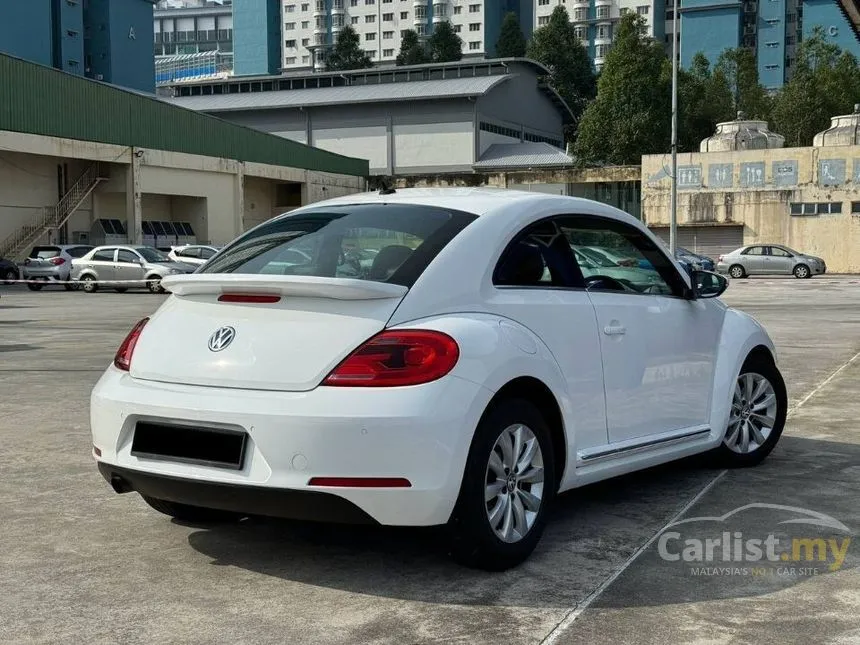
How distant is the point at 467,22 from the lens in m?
122

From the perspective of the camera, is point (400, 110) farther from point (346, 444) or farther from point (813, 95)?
point (346, 444)

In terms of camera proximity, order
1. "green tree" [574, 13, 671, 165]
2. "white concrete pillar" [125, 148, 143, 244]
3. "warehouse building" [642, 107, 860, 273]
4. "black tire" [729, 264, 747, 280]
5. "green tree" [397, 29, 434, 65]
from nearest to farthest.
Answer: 1. "black tire" [729, 264, 747, 280]
2. "white concrete pillar" [125, 148, 143, 244]
3. "warehouse building" [642, 107, 860, 273]
4. "green tree" [574, 13, 671, 165]
5. "green tree" [397, 29, 434, 65]

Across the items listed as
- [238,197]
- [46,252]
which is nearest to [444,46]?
[238,197]

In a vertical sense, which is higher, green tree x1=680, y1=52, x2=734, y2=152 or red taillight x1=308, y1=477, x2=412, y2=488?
green tree x1=680, y1=52, x2=734, y2=152

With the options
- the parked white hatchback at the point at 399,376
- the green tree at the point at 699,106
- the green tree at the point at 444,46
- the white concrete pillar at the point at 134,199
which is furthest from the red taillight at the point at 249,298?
the green tree at the point at 444,46

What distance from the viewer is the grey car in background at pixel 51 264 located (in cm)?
3325

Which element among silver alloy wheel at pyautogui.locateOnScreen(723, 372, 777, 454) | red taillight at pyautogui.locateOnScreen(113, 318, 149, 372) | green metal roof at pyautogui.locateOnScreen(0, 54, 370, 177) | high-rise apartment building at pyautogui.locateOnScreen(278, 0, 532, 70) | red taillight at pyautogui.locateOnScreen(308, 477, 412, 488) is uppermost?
high-rise apartment building at pyautogui.locateOnScreen(278, 0, 532, 70)

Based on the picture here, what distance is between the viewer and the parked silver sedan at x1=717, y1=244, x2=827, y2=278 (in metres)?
41.2

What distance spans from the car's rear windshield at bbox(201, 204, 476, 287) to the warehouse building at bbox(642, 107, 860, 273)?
48.6 metres

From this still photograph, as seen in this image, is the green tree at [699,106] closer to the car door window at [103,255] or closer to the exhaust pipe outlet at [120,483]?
the car door window at [103,255]

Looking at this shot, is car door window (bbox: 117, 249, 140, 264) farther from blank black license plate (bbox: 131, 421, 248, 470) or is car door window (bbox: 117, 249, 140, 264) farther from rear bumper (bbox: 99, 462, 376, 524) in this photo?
rear bumper (bbox: 99, 462, 376, 524)

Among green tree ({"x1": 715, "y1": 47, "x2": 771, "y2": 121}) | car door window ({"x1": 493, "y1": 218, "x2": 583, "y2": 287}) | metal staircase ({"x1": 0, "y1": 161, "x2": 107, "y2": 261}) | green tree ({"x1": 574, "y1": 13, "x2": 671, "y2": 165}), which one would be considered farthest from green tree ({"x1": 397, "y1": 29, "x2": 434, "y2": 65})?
car door window ({"x1": 493, "y1": 218, "x2": 583, "y2": 287})

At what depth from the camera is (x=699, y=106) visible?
249ft

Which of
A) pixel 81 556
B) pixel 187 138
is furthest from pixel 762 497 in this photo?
pixel 187 138
